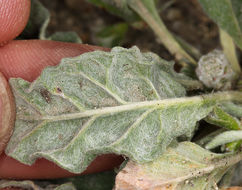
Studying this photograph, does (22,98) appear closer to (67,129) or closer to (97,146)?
(67,129)

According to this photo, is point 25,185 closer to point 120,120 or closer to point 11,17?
point 120,120

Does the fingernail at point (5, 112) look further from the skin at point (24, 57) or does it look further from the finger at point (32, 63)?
the finger at point (32, 63)

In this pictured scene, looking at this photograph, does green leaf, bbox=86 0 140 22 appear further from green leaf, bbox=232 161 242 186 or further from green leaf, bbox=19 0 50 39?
green leaf, bbox=232 161 242 186

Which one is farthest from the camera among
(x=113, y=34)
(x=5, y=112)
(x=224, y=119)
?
(x=113, y=34)

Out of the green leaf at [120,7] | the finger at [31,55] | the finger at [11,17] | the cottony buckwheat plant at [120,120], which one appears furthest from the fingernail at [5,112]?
the green leaf at [120,7]

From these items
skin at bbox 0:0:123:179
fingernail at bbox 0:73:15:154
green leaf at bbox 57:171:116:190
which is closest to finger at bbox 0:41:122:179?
skin at bbox 0:0:123:179

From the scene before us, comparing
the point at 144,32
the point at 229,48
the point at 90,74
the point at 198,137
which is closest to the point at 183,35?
the point at 144,32

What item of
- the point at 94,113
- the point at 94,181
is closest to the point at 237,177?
the point at 94,181
